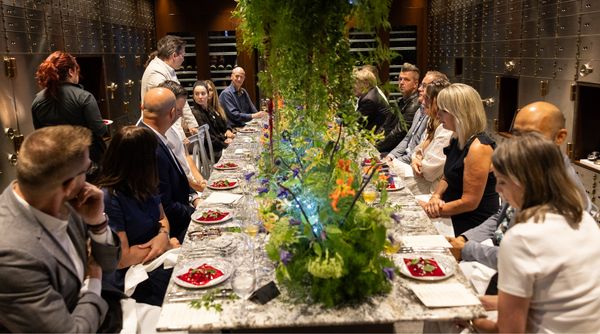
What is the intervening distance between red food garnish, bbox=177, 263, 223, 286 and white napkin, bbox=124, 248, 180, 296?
0.40 meters

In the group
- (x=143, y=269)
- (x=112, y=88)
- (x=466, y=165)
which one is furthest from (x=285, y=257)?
(x=112, y=88)

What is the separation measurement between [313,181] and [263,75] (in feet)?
2.57

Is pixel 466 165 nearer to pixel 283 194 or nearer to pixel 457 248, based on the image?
pixel 457 248

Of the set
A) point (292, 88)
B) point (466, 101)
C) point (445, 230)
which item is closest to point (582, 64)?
point (466, 101)

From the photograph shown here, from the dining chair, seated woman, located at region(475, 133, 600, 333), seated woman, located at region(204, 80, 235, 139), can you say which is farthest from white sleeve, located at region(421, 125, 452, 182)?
seated woman, located at region(204, 80, 235, 139)

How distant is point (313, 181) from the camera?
69.9 inches

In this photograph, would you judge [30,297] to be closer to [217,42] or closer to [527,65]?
[527,65]

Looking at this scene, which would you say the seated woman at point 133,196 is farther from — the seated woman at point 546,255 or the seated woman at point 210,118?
the seated woman at point 210,118

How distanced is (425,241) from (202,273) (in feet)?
3.29

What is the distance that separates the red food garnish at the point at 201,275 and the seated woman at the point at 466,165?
1618mm

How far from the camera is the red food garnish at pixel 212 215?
259 cm

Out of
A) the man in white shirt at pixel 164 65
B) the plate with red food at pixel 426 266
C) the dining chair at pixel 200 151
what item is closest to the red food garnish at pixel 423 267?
the plate with red food at pixel 426 266

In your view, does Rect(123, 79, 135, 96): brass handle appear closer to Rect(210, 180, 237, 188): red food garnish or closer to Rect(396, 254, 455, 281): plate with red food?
Rect(210, 180, 237, 188): red food garnish

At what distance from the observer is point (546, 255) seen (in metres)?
1.45
